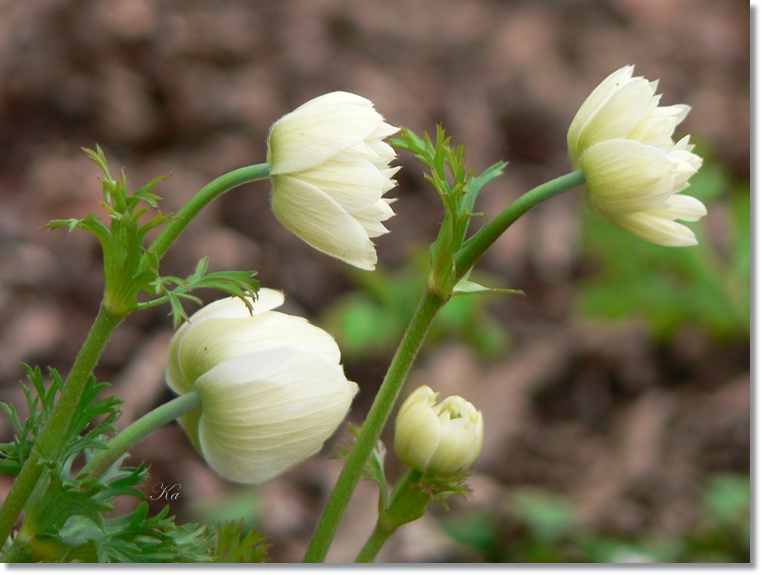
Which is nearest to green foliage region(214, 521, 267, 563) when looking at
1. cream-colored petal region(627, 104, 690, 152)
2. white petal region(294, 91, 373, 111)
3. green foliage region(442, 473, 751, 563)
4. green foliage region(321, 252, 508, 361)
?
white petal region(294, 91, 373, 111)

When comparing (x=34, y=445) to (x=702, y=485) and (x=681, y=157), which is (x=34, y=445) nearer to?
(x=681, y=157)

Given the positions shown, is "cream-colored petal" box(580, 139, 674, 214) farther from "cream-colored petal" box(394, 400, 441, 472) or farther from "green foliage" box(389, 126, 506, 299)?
"cream-colored petal" box(394, 400, 441, 472)

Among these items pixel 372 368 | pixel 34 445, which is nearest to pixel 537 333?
pixel 372 368

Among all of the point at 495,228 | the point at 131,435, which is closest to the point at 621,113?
the point at 495,228

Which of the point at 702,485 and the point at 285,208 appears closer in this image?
the point at 285,208

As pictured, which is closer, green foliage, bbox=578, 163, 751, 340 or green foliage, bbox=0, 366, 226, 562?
green foliage, bbox=0, 366, 226, 562

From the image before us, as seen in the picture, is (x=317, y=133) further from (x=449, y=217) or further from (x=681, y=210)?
(x=681, y=210)
